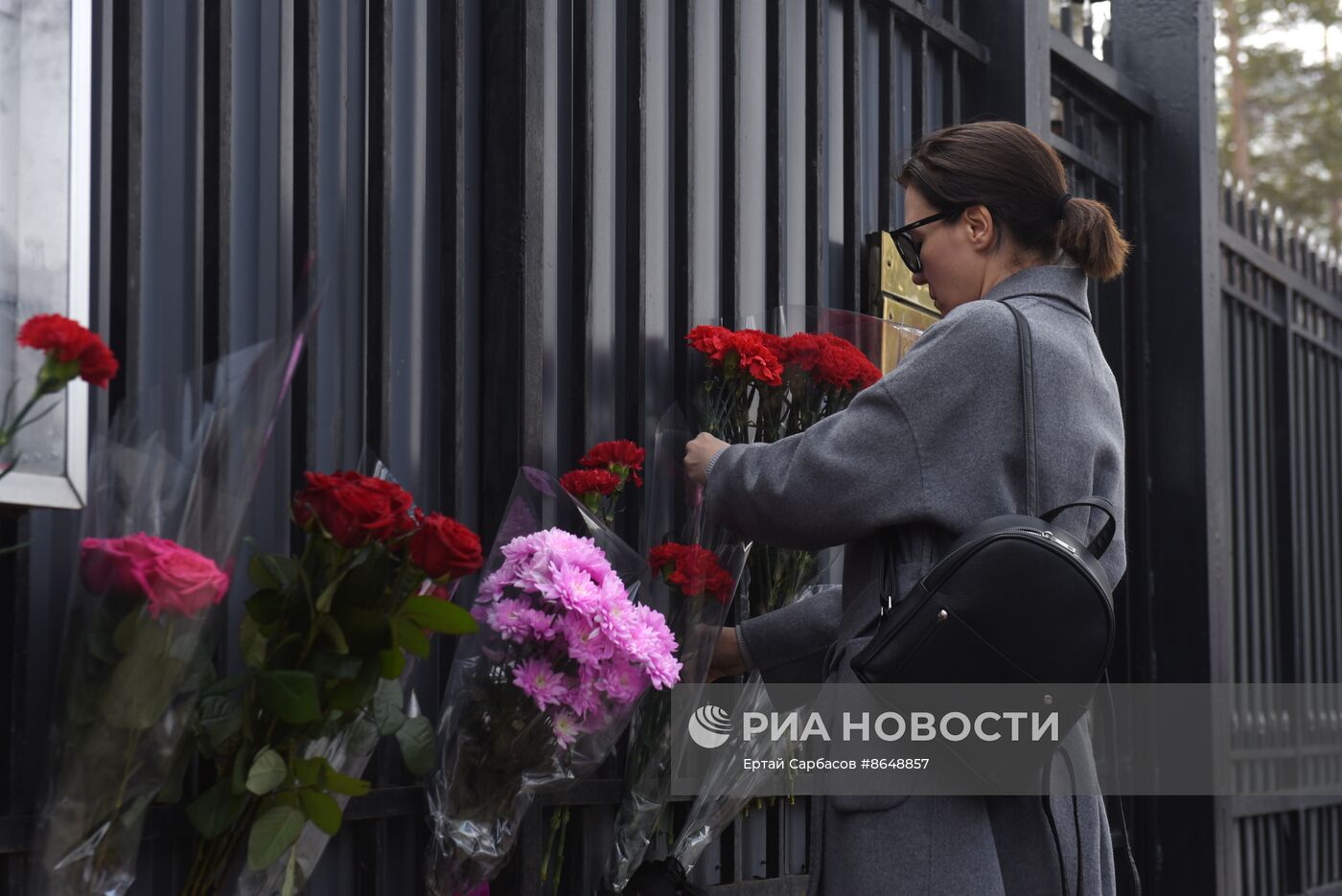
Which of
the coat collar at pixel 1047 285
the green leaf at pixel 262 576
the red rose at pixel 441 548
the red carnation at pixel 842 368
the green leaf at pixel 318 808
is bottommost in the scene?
the green leaf at pixel 318 808

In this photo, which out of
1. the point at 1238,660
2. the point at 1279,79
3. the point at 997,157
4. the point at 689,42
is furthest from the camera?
the point at 1279,79

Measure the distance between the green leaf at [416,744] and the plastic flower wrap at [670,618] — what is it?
554 millimetres

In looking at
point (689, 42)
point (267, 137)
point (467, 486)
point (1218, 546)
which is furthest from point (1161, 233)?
point (267, 137)

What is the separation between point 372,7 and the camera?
116 inches

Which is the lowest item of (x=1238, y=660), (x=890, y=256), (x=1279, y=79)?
(x=1238, y=660)

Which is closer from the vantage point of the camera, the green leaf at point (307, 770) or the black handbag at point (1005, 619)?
the green leaf at point (307, 770)

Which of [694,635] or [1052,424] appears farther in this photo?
[694,635]

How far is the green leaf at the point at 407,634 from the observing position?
2.12m

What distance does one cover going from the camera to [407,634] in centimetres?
213

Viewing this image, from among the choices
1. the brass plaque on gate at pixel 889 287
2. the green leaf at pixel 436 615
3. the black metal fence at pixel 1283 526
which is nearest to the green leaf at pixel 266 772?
the green leaf at pixel 436 615

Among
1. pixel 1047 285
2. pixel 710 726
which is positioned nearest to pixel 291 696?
pixel 710 726

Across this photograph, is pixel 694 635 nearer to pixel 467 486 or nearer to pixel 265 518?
Result: pixel 467 486

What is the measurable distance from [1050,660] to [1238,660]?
4.32 m
